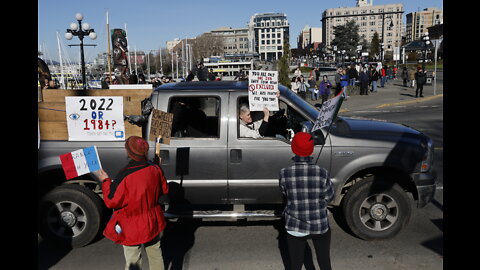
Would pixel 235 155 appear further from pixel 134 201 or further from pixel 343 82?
pixel 343 82

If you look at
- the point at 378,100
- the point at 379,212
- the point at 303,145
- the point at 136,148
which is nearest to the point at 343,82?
the point at 378,100

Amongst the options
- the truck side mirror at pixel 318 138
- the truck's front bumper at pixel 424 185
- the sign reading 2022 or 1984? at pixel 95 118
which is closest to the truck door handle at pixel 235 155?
the truck side mirror at pixel 318 138

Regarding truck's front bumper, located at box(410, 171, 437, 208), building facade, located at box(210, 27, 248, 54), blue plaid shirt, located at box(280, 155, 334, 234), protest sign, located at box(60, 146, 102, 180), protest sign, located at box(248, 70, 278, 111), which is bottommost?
truck's front bumper, located at box(410, 171, 437, 208)

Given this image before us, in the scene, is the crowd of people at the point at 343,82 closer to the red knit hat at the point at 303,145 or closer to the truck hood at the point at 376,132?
the truck hood at the point at 376,132

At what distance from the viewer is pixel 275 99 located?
16.4 feet

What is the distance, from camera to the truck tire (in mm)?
4852

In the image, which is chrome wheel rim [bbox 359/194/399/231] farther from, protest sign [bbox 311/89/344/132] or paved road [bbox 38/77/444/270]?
protest sign [bbox 311/89/344/132]

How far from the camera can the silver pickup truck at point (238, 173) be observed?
480 centimetres

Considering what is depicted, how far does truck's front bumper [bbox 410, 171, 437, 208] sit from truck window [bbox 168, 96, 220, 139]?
247cm

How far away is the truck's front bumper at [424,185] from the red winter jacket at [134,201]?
10.3 feet

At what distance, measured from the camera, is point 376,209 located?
16.0ft

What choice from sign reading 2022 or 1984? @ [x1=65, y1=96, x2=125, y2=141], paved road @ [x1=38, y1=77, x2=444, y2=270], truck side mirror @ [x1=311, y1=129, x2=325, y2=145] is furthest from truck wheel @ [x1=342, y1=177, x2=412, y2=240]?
sign reading 2022 or 1984? @ [x1=65, y1=96, x2=125, y2=141]
